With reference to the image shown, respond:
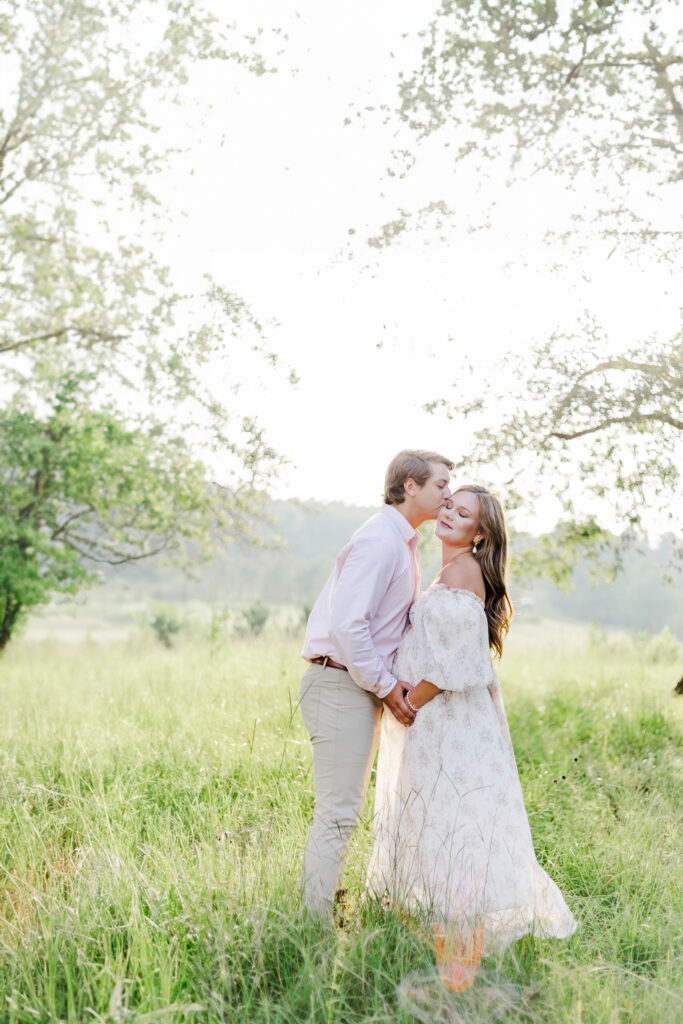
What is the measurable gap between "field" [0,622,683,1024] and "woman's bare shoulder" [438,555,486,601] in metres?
1.48

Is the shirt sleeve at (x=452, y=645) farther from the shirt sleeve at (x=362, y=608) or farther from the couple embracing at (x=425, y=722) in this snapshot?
the shirt sleeve at (x=362, y=608)

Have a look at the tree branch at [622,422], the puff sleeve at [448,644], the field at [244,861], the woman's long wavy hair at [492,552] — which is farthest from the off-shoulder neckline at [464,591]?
the tree branch at [622,422]

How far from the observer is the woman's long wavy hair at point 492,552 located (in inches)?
164

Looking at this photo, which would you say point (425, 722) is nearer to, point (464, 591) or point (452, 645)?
point (452, 645)

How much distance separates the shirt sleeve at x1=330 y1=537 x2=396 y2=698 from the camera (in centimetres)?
394

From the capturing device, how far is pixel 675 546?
866 centimetres

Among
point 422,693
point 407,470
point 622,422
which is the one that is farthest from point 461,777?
point 622,422

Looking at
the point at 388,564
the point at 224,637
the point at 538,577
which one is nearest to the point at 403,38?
the point at 538,577

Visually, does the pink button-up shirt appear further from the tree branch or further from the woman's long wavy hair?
the tree branch

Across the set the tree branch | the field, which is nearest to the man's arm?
the field

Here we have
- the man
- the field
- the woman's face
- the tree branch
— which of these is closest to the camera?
the field

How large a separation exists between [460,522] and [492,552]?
0.22m

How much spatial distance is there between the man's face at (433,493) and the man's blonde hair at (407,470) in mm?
21

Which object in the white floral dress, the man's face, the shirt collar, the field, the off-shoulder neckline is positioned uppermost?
the man's face
